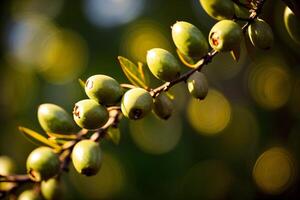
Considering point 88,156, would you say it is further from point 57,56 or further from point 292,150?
point 57,56

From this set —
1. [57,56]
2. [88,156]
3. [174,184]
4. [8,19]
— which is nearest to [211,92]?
→ [174,184]

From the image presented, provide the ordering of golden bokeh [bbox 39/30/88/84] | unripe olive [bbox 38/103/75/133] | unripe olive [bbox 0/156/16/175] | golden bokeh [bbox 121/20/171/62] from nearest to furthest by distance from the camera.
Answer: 1. unripe olive [bbox 38/103/75/133]
2. unripe olive [bbox 0/156/16/175]
3. golden bokeh [bbox 121/20/171/62]
4. golden bokeh [bbox 39/30/88/84]

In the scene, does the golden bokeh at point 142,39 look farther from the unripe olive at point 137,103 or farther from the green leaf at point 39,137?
the unripe olive at point 137,103

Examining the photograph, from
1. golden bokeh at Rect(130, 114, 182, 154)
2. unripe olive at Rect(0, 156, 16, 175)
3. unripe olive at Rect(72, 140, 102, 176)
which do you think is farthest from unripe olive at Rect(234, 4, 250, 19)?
golden bokeh at Rect(130, 114, 182, 154)

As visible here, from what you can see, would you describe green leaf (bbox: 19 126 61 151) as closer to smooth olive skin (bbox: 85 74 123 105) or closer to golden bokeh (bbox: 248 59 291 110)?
smooth olive skin (bbox: 85 74 123 105)

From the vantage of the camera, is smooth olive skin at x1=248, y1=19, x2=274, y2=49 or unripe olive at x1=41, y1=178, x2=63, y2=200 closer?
smooth olive skin at x1=248, y1=19, x2=274, y2=49

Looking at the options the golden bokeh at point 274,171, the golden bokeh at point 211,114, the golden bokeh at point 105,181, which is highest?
the golden bokeh at point 211,114

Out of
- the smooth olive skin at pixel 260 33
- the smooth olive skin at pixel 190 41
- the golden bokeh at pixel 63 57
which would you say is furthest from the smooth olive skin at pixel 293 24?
the golden bokeh at pixel 63 57

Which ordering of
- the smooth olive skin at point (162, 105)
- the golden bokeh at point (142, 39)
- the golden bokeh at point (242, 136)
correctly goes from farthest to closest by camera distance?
the golden bokeh at point (142, 39)
the golden bokeh at point (242, 136)
the smooth olive skin at point (162, 105)
